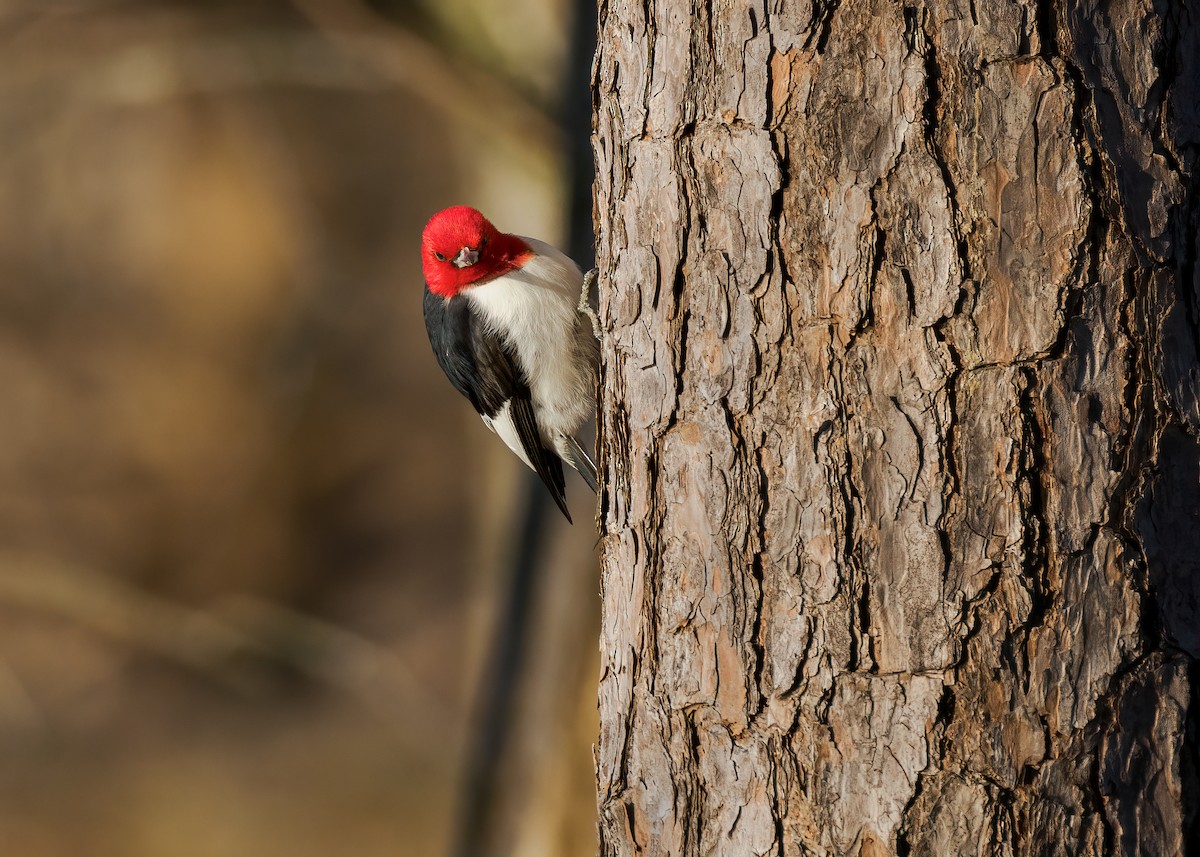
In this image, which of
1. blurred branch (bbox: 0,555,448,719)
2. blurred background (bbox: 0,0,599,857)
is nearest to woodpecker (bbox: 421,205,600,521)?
blurred background (bbox: 0,0,599,857)

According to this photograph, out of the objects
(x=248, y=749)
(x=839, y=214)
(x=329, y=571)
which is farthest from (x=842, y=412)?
(x=329, y=571)

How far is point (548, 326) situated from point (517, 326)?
0.07 m

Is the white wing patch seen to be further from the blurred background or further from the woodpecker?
the blurred background

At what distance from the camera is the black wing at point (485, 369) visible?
294 cm

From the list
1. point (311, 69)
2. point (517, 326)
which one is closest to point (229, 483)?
point (311, 69)

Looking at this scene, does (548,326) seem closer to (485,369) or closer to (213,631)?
(485,369)

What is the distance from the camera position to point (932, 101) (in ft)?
4.81

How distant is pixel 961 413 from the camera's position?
147 centimetres

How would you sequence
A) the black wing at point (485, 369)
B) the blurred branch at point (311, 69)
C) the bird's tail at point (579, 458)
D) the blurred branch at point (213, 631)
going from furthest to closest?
the blurred branch at point (213, 631)
the blurred branch at point (311, 69)
the bird's tail at point (579, 458)
the black wing at point (485, 369)

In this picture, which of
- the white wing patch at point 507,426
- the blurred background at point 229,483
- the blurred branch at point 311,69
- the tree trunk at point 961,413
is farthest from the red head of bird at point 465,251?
the blurred background at point 229,483

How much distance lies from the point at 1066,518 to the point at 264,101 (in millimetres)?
8462

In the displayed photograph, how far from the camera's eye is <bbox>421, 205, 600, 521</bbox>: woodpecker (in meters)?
2.82

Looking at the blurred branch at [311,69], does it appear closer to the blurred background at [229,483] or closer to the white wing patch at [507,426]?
the blurred background at [229,483]

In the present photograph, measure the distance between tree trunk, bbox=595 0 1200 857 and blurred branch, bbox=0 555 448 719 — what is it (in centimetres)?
587
